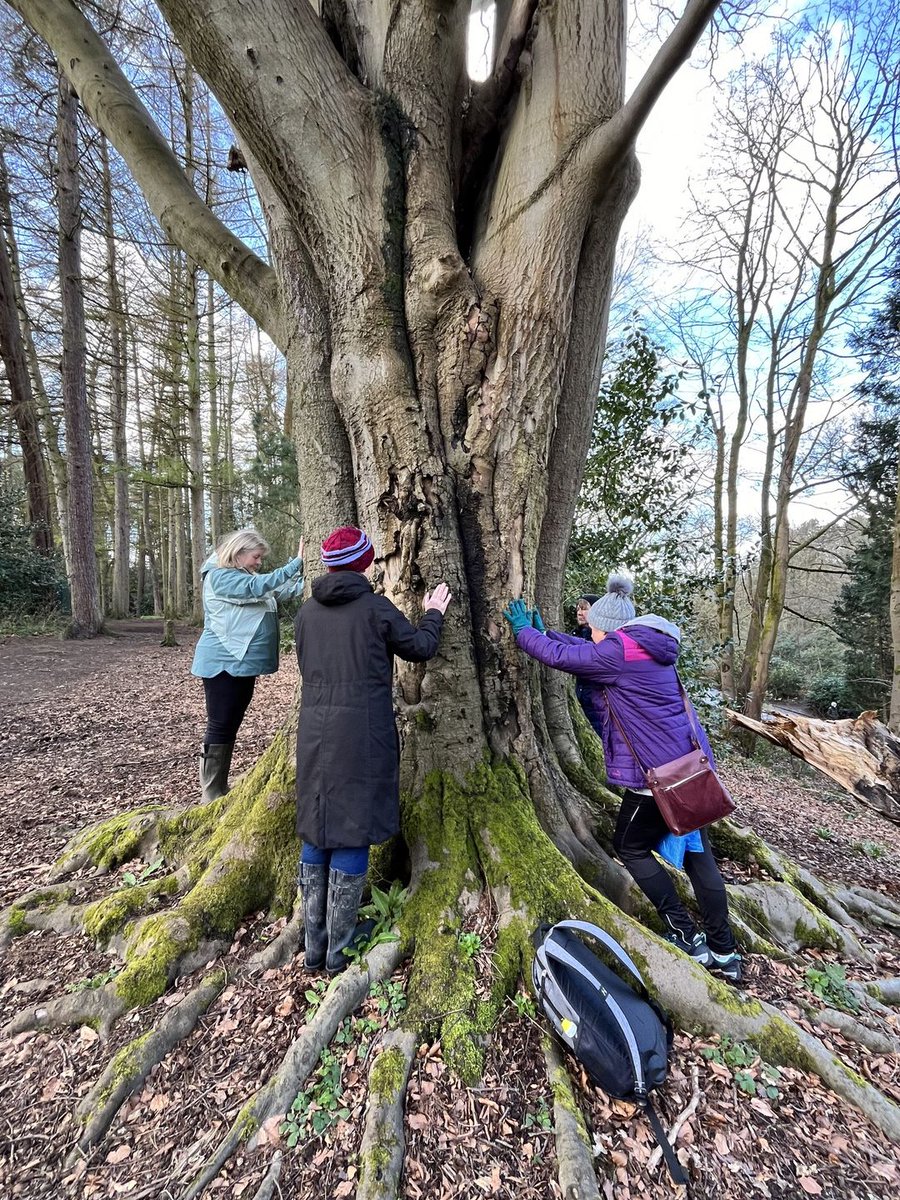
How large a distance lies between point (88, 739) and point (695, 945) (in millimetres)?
6051

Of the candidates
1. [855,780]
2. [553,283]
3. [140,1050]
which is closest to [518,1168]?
[140,1050]

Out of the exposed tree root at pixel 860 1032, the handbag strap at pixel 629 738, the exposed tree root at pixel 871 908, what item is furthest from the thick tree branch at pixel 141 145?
the exposed tree root at pixel 871 908

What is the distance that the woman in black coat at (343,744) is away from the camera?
2324 mm

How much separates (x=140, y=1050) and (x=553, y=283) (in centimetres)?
403

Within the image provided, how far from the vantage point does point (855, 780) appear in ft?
15.9

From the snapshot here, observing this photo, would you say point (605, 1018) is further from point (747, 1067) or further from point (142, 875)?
point (142, 875)

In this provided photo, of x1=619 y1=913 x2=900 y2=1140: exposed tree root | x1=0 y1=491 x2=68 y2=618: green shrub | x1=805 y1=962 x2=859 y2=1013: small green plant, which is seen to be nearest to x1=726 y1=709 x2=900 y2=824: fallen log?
x1=805 y1=962 x2=859 y2=1013: small green plant

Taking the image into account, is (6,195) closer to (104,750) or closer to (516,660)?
(104,750)

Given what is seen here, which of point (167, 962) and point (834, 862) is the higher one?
point (167, 962)

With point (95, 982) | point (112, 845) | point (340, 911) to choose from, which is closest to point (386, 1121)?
point (340, 911)

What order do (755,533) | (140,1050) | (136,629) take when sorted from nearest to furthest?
(140,1050)
(755,533)
(136,629)

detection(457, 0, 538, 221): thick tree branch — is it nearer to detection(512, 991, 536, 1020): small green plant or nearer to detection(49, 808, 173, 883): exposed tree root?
detection(512, 991, 536, 1020): small green plant

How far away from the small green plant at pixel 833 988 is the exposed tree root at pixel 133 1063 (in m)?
2.85

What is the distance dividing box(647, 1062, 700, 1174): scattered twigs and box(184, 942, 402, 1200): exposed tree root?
3.75 feet
